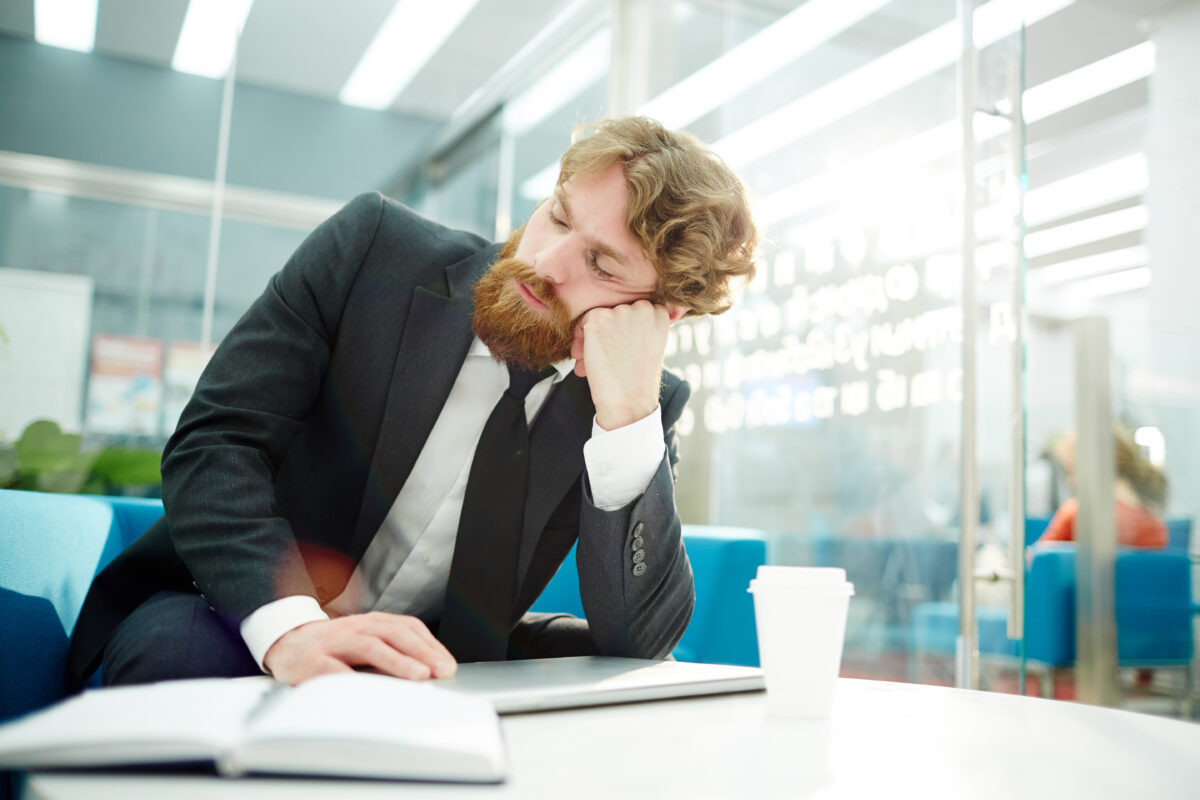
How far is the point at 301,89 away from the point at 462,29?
1025 millimetres

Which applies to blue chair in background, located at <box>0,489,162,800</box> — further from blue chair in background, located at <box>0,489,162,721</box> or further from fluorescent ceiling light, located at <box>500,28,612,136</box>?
fluorescent ceiling light, located at <box>500,28,612,136</box>

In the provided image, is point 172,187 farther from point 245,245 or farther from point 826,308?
point 826,308

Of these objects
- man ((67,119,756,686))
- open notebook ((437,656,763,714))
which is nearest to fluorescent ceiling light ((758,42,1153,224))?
man ((67,119,756,686))

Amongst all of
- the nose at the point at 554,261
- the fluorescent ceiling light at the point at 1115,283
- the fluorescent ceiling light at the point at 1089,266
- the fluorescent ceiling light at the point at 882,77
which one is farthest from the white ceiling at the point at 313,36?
the nose at the point at 554,261

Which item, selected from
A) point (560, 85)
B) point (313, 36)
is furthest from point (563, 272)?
point (313, 36)

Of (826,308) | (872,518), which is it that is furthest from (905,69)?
(872,518)

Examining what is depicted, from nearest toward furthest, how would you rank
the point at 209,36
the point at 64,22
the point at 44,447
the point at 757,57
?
the point at 44,447
the point at 757,57
the point at 64,22
the point at 209,36

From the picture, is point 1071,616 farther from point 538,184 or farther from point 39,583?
point 538,184

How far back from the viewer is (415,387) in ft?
3.89

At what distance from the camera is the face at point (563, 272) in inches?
47.9

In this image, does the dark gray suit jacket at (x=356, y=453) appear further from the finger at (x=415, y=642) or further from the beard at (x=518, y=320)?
the finger at (x=415, y=642)

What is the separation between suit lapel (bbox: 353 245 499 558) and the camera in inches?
45.8

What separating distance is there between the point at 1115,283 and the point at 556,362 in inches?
61.2

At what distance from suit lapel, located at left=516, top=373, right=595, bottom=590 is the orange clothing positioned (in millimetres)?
1509
